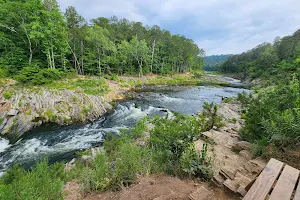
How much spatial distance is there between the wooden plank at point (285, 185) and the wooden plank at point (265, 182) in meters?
0.06

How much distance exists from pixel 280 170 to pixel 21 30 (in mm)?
21078

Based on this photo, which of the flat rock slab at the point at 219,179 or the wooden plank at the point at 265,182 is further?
the flat rock slab at the point at 219,179

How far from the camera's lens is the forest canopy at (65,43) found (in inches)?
566

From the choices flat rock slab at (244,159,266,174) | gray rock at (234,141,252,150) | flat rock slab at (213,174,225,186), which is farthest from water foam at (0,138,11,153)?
gray rock at (234,141,252,150)

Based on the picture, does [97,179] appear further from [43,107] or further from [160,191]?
[43,107]

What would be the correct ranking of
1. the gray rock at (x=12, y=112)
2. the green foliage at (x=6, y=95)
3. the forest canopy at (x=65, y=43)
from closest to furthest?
the gray rock at (x=12, y=112) < the green foliage at (x=6, y=95) < the forest canopy at (x=65, y=43)

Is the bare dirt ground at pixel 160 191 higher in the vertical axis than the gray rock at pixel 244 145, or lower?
higher

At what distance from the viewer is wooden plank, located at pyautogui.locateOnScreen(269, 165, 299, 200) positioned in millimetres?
1787

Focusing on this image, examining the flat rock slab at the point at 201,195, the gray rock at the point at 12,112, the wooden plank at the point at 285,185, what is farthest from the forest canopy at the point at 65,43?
the wooden plank at the point at 285,185

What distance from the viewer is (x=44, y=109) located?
9992mm

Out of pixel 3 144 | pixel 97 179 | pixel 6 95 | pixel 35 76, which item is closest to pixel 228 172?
pixel 97 179

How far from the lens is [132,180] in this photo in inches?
131

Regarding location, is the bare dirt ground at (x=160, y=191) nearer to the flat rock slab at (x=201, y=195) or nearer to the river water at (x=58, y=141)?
the flat rock slab at (x=201, y=195)

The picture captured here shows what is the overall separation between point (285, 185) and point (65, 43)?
71.1 ft
